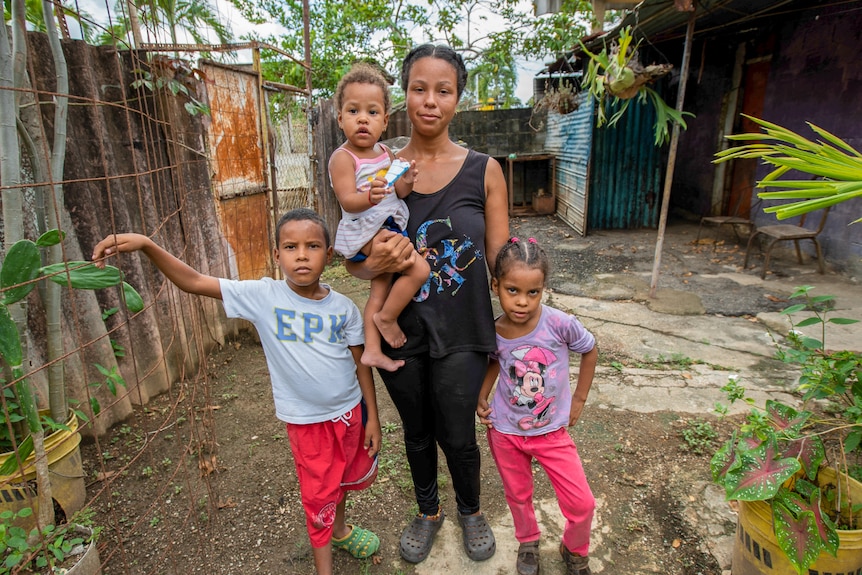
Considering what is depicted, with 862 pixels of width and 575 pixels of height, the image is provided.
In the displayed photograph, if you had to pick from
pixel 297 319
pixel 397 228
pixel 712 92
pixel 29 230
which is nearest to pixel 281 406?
pixel 297 319

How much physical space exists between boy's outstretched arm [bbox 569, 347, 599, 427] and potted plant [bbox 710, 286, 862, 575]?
484 millimetres

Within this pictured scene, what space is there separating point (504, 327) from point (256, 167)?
3.12 metres

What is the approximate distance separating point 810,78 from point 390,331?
672 centimetres

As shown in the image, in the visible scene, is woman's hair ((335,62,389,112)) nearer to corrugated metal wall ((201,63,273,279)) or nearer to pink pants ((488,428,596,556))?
pink pants ((488,428,596,556))

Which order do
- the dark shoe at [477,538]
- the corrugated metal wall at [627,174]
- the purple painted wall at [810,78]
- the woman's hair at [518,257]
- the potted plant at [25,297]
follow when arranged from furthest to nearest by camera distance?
the corrugated metal wall at [627,174] < the purple painted wall at [810,78] < the dark shoe at [477,538] < the woman's hair at [518,257] < the potted plant at [25,297]

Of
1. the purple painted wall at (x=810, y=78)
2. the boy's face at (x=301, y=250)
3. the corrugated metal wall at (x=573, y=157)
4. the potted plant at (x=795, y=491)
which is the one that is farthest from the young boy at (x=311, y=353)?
the corrugated metal wall at (x=573, y=157)

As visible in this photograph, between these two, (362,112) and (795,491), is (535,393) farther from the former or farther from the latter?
(362,112)

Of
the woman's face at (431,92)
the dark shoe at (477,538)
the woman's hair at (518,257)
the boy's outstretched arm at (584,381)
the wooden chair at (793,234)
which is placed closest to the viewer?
the woman's face at (431,92)

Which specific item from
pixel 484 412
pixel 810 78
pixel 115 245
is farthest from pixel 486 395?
pixel 810 78

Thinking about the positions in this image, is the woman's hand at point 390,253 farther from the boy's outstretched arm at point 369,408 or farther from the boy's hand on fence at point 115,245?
the boy's hand on fence at point 115,245

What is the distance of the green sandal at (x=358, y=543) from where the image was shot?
2.09 meters

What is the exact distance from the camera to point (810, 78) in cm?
587

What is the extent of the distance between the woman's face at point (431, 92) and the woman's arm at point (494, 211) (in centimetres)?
24

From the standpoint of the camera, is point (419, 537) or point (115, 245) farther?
point (419, 537)
